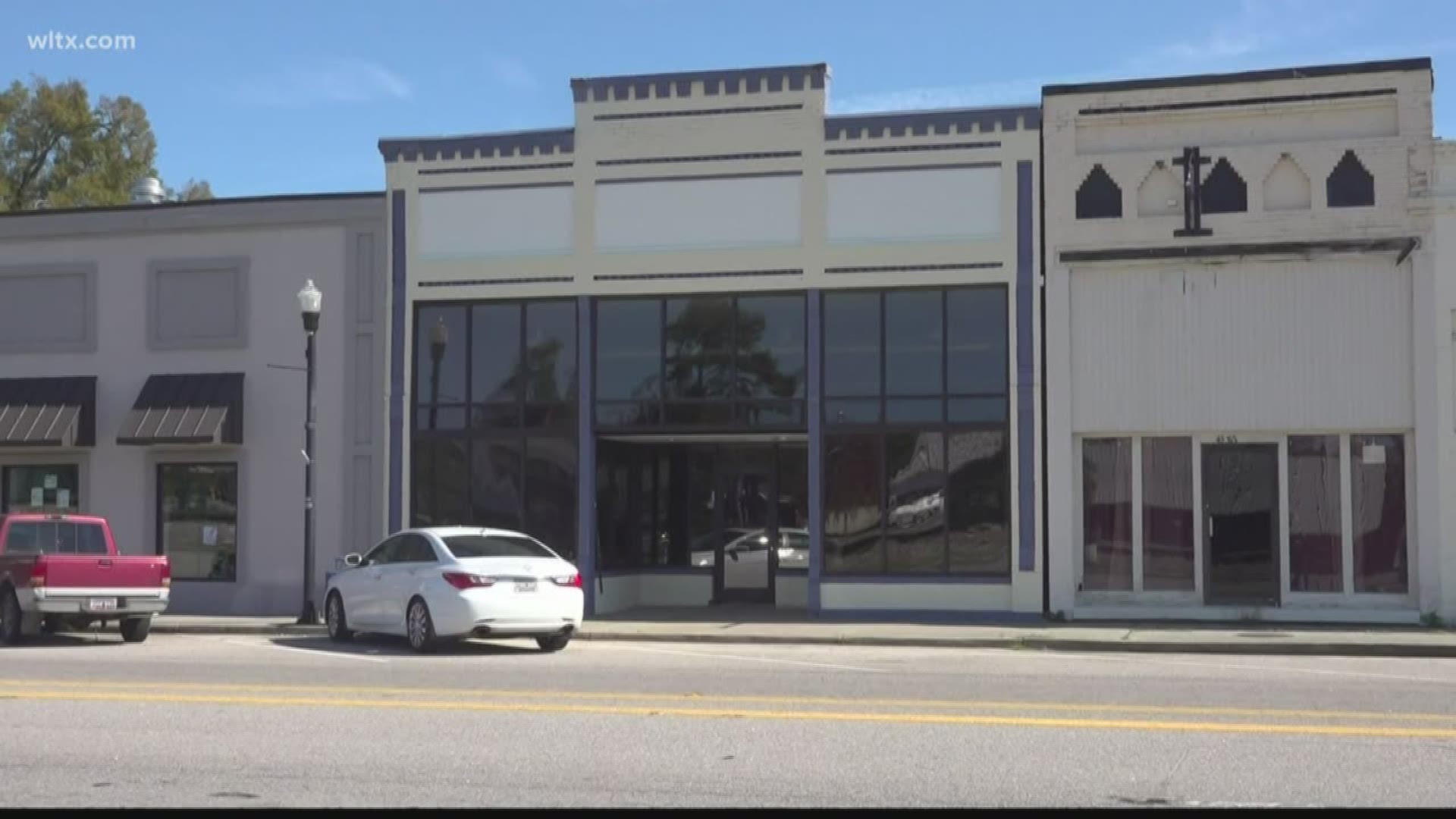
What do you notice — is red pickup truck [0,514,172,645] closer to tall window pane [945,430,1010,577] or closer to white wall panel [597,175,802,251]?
white wall panel [597,175,802,251]

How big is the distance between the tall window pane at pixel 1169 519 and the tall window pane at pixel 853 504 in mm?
3632

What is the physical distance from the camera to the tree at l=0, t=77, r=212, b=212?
48219mm

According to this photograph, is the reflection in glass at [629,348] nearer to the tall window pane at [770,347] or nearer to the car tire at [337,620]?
the tall window pane at [770,347]

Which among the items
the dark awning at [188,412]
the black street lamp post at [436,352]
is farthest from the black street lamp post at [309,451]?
the dark awning at [188,412]

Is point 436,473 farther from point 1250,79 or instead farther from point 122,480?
point 1250,79

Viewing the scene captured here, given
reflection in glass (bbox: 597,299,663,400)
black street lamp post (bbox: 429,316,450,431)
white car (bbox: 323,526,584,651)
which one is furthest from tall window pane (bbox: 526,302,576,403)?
white car (bbox: 323,526,584,651)

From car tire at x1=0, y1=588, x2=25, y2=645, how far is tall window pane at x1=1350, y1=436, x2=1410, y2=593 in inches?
671

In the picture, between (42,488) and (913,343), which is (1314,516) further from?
(42,488)

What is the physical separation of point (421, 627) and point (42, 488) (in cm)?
1123

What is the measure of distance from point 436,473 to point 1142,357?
10421mm

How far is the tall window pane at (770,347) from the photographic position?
78.3 feet

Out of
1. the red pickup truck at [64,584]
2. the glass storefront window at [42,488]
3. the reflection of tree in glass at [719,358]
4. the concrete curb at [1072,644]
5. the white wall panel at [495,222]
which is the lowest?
the concrete curb at [1072,644]

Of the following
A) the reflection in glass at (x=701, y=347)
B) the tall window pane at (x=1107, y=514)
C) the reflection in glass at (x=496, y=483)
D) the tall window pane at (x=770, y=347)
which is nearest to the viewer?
the tall window pane at (x=1107, y=514)

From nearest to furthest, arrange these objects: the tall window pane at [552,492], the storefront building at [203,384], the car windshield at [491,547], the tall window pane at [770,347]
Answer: the car windshield at [491,547] < the tall window pane at [770,347] < the tall window pane at [552,492] < the storefront building at [203,384]
